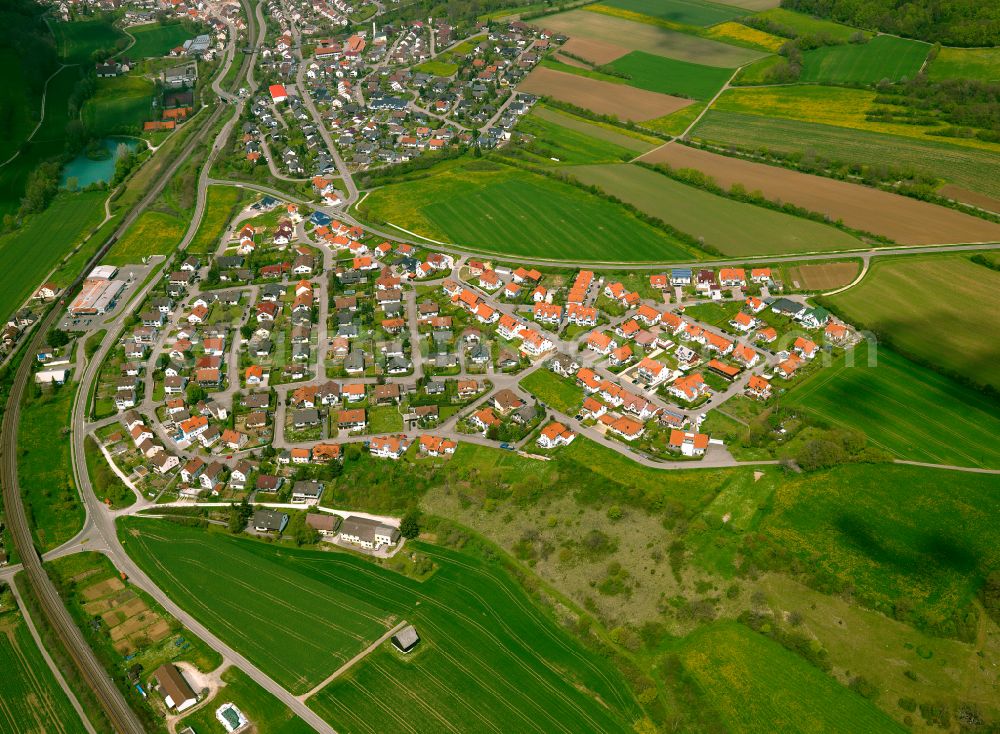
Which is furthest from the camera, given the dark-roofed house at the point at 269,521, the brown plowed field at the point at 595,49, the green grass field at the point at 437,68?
the brown plowed field at the point at 595,49

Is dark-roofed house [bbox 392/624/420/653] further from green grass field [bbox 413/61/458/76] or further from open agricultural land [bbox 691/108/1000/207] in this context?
green grass field [bbox 413/61/458/76]

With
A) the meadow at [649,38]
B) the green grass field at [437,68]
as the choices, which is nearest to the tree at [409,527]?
the green grass field at [437,68]

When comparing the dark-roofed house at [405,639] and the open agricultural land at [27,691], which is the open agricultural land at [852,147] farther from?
the open agricultural land at [27,691]

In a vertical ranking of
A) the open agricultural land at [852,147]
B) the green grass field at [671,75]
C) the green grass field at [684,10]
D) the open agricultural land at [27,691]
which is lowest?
the open agricultural land at [27,691]

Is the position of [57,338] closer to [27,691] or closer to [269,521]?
[269,521]

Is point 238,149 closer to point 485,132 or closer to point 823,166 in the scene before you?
point 485,132

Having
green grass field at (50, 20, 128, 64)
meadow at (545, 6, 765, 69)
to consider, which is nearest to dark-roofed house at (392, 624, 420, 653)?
meadow at (545, 6, 765, 69)

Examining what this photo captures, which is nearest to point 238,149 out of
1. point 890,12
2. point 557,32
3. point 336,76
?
→ point 336,76
